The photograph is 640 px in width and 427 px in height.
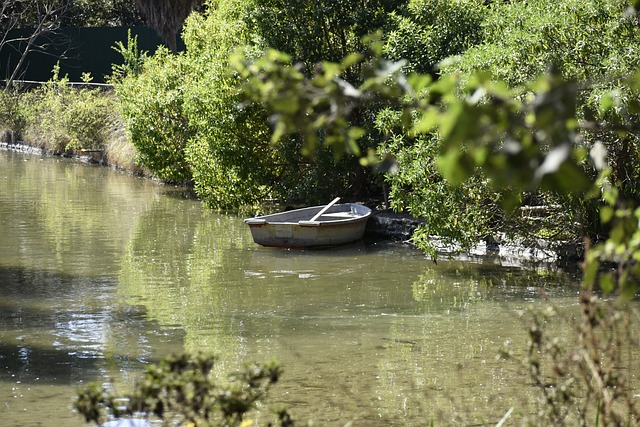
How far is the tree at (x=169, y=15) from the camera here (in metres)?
35.4

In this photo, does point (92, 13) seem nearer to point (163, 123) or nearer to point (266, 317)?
point (163, 123)

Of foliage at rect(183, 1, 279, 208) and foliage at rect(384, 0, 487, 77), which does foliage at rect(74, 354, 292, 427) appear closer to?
foliage at rect(384, 0, 487, 77)

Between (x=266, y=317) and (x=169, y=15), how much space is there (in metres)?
25.8

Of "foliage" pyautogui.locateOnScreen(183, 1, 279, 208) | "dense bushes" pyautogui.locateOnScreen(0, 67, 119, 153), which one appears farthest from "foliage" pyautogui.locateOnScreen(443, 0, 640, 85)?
"dense bushes" pyautogui.locateOnScreen(0, 67, 119, 153)

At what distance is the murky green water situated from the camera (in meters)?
8.11

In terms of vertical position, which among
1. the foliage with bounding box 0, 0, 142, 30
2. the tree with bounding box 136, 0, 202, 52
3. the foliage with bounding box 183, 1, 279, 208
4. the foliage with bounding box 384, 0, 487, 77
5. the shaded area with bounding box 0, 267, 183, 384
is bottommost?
the shaded area with bounding box 0, 267, 183, 384

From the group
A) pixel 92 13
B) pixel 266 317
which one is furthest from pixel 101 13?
pixel 266 317

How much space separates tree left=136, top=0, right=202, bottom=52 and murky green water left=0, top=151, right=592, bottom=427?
17.3m

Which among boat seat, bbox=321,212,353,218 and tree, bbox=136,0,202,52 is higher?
tree, bbox=136,0,202,52

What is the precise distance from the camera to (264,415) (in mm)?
7633

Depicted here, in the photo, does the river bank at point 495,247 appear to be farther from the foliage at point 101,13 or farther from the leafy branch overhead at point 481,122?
the foliage at point 101,13

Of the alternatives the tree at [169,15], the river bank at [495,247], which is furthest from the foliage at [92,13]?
the river bank at [495,247]

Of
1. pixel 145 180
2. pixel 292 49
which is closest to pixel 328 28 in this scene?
pixel 292 49

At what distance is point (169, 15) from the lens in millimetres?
35438
